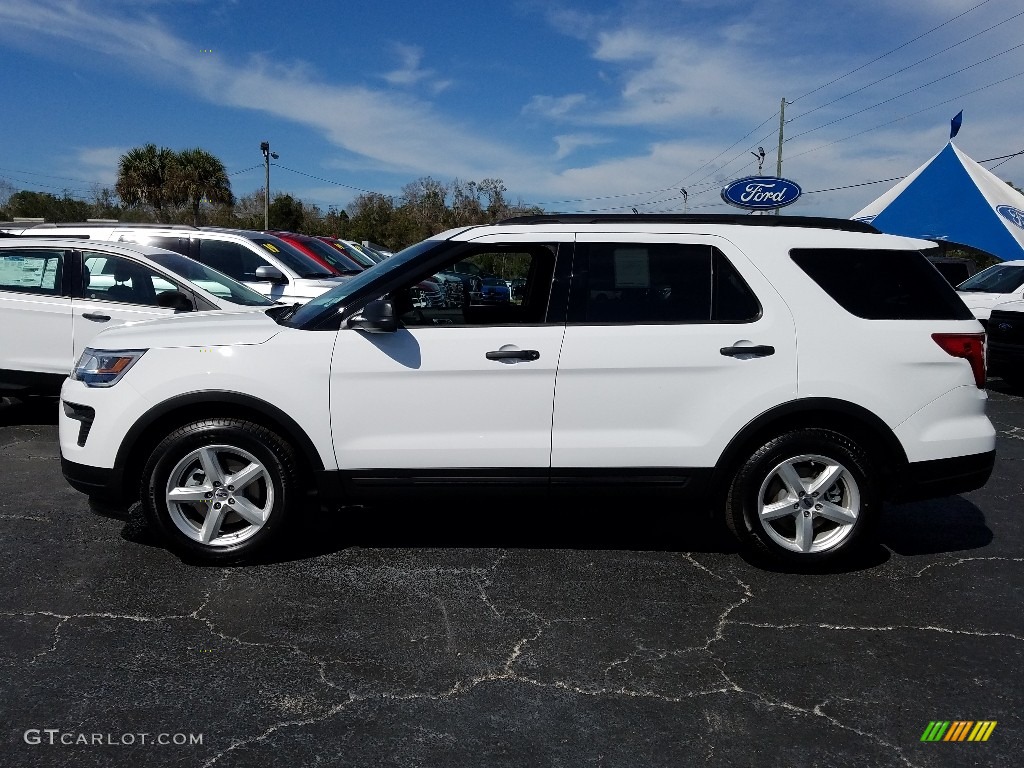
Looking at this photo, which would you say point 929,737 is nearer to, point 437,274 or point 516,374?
point 516,374

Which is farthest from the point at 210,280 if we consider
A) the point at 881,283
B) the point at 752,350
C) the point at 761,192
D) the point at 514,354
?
the point at 761,192

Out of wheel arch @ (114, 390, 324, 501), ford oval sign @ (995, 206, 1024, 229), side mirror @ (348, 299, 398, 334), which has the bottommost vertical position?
wheel arch @ (114, 390, 324, 501)

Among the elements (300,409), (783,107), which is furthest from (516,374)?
(783,107)

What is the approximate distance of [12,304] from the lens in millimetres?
7477

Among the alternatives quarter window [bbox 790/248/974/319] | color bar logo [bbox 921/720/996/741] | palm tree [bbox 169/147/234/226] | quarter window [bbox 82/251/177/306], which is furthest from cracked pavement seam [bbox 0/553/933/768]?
palm tree [bbox 169/147/234/226]

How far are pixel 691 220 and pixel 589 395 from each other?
3.60 feet

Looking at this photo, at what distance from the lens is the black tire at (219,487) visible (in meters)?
4.29

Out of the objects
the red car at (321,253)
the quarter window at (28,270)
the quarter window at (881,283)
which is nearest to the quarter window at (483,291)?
the quarter window at (881,283)

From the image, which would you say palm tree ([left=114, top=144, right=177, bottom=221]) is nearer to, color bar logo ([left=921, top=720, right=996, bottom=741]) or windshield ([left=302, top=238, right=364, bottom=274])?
windshield ([left=302, top=238, right=364, bottom=274])

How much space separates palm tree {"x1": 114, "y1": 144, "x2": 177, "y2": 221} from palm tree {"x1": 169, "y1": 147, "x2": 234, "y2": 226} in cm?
41

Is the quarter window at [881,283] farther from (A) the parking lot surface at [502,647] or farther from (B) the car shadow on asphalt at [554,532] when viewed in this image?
(A) the parking lot surface at [502,647]

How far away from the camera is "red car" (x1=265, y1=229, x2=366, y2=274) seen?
11.6 meters

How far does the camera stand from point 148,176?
146 feet

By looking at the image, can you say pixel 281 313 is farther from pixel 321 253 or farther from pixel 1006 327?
pixel 1006 327
